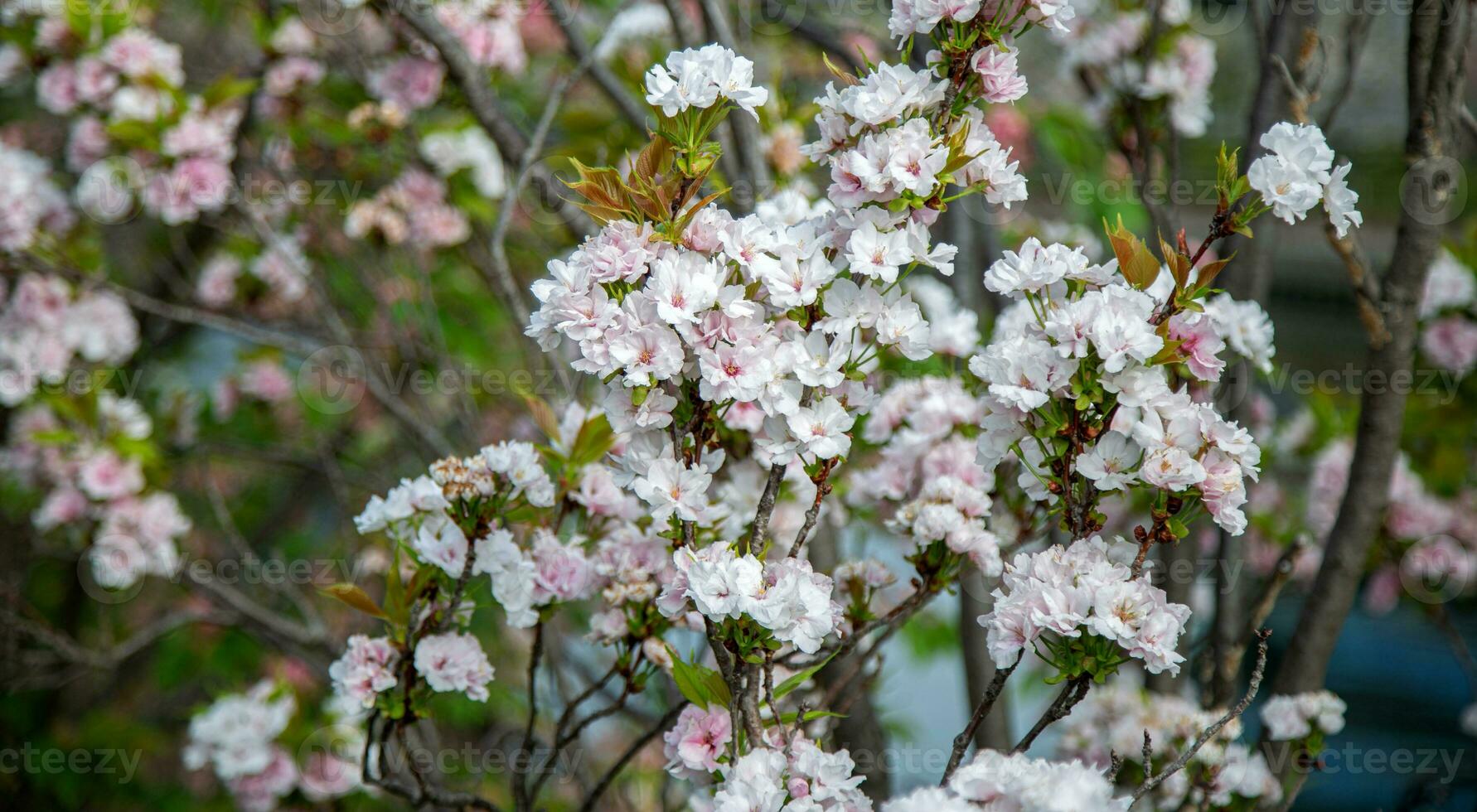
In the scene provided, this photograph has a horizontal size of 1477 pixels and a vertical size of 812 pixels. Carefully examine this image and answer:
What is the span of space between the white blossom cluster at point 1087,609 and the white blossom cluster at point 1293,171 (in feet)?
1.06

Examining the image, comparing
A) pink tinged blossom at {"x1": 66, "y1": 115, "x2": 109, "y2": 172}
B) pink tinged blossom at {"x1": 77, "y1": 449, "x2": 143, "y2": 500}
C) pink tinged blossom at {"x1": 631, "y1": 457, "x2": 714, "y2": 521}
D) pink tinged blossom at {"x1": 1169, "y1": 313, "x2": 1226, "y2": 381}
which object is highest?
pink tinged blossom at {"x1": 1169, "y1": 313, "x2": 1226, "y2": 381}

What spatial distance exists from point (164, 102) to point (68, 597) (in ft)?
5.28

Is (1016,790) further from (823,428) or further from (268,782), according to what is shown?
(268,782)

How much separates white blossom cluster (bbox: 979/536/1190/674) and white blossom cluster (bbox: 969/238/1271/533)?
0.07 m

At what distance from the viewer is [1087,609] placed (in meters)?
0.88

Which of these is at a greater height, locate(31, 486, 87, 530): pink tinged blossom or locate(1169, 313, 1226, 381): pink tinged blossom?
locate(1169, 313, 1226, 381): pink tinged blossom

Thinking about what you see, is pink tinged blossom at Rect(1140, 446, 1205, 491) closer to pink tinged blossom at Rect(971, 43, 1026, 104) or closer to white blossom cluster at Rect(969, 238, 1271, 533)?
white blossom cluster at Rect(969, 238, 1271, 533)

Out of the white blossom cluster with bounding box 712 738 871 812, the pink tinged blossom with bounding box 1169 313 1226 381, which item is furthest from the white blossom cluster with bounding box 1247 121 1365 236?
the white blossom cluster with bounding box 712 738 871 812

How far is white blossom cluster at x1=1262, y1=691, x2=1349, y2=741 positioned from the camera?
1.30m

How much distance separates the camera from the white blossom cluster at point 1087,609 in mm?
866

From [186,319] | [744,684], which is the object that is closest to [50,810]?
[186,319]

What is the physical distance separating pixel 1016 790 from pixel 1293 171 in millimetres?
559

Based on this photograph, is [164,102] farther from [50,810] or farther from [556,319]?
[50,810]

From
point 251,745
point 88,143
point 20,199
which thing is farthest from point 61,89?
point 251,745
